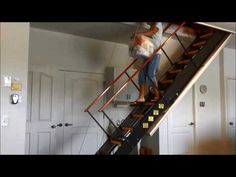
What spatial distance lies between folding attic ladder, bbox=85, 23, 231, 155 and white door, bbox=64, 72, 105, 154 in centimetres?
81

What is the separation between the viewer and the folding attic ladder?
3.51 meters

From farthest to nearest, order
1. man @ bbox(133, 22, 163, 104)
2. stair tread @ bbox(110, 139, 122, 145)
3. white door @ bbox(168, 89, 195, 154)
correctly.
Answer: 1. white door @ bbox(168, 89, 195, 154)
2. man @ bbox(133, 22, 163, 104)
3. stair tread @ bbox(110, 139, 122, 145)

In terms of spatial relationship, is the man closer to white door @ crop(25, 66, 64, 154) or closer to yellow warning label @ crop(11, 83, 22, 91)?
white door @ crop(25, 66, 64, 154)

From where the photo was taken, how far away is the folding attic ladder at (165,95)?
3.51 metres

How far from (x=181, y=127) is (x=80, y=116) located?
2.28 m

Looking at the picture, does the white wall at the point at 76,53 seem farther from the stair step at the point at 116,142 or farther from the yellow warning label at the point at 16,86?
the stair step at the point at 116,142

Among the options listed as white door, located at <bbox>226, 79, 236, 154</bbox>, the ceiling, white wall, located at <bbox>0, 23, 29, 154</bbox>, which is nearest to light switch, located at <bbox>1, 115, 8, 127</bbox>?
white wall, located at <bbox>0, 23, 29, 154</bbox>

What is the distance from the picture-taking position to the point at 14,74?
319 centimetres

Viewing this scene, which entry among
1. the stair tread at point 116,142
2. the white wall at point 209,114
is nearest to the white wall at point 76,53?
the stair tread at point 116,142
